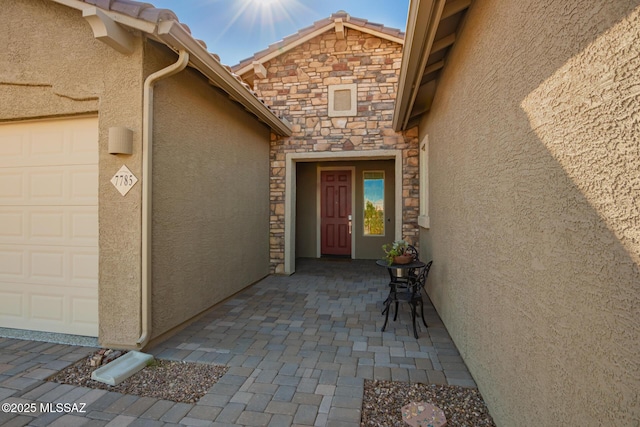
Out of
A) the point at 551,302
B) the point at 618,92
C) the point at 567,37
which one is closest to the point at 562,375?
the point at 551,302

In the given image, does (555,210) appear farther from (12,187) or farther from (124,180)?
(12,187)

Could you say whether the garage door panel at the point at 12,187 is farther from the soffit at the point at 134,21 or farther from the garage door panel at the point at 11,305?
the soffit at the point at 134,21

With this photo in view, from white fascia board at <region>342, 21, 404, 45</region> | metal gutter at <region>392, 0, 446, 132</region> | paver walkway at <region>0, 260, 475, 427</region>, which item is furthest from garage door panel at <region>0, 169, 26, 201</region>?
white fascia board at <region>342, 21, 404, 45</region>

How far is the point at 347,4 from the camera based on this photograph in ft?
21.9

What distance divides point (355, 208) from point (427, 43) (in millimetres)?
5818

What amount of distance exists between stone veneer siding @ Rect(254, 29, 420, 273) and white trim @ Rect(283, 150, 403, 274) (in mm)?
81

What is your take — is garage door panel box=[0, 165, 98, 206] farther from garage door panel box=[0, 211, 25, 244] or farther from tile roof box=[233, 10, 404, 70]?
tile roof box=[233, 10, 404, 70]

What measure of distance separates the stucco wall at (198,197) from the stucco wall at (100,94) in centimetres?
21

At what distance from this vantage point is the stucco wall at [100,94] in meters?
3.09

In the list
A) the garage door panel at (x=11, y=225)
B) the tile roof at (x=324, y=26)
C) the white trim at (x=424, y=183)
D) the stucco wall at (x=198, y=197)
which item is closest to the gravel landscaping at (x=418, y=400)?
the stucco wall at (x=198, y=197)

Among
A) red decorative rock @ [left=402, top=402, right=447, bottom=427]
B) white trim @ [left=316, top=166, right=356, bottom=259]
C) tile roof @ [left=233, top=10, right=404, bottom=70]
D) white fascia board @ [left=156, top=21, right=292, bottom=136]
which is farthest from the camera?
white trim @ [left=316, top=166, right=356, bottom=259]

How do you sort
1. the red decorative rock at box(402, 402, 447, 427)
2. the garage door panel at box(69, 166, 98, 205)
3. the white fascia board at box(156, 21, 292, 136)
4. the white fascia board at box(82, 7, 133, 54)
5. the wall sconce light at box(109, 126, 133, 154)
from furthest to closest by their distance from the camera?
the garage door panel at box(69, 166, 98, 205)
the wall sconce light at box(109, 126, 133, 154)
the white fascia board at box(156, 21, 292, 136)
the white fascia board at box(82, 7, 133, 54)
the red decorative rock at box(402, 402, 447, 427)

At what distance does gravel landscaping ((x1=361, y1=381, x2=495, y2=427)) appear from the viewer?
2.12 metres

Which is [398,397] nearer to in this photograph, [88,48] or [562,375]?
[562,375]
